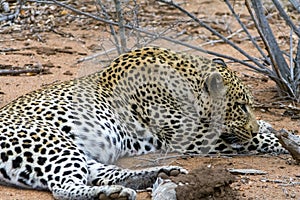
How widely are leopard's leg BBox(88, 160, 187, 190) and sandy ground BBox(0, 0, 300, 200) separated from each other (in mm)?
153

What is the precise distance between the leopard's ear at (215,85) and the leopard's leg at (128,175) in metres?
1.32

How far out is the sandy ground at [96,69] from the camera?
227 inches

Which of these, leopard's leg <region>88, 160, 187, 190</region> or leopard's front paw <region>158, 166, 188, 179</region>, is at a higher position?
leopard's front paw <region>158, 166, 188, 179</region>

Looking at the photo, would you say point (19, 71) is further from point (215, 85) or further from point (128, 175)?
point (128, 175)

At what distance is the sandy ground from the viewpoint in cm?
576

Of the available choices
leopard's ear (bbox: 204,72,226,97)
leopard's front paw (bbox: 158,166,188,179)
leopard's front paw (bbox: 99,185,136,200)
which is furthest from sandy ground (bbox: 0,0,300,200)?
leopard's ear (bbox: 204,72,226,97)

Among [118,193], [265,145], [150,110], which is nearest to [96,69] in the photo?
[150,110]

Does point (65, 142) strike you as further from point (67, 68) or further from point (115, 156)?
point (67, 68)

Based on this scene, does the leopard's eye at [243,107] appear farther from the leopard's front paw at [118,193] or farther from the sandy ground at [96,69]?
the leopard's front paw at [118,193]

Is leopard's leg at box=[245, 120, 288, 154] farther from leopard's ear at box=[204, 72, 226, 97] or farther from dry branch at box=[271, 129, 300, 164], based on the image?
dry branch at box=[271, 129, 300, 164]

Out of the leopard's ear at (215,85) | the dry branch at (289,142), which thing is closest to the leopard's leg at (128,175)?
the dry branch at (289,142)

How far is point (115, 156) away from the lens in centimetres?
661

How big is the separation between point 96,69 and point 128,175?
3801mm

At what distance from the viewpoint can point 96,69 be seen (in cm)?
948
